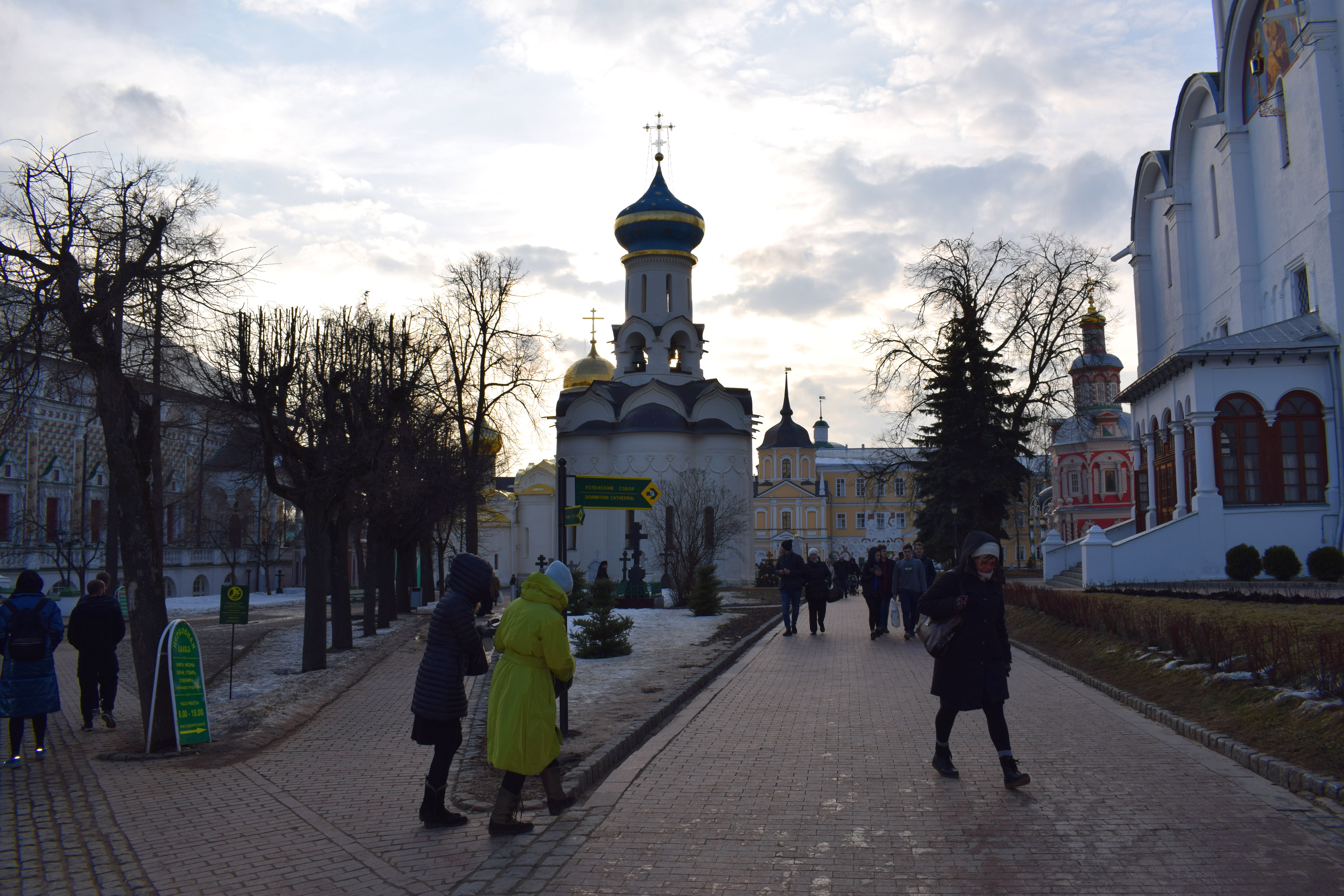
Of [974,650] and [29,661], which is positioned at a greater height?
[974,650]

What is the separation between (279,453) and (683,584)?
63.6 ft

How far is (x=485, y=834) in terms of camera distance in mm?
6176

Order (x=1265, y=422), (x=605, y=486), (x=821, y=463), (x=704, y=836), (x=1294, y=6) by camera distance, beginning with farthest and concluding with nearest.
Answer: (x=821, y=463) → (x=1294, y=6) → (x=1265, y=422) → (x=605, y=486) → (x=704, y=836)

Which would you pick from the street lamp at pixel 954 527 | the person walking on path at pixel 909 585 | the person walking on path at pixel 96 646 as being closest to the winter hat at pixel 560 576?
the person walking on path at pixel 96 646

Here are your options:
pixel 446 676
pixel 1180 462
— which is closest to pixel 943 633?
pixel 446 676

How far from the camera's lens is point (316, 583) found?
622 inches

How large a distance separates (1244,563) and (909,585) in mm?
8666

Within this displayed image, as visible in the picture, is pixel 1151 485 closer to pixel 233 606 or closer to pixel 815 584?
pixel 815 584

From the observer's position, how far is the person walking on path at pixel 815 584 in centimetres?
1894

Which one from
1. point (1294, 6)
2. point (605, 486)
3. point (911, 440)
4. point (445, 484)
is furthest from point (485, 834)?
point (911, 440)

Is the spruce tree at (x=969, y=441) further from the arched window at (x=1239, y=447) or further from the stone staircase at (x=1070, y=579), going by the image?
the arched window at (x=1239, y=447)

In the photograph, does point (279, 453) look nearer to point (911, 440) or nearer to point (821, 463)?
point (911, 440)

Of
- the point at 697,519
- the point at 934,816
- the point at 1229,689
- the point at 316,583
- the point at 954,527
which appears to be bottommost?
the point at 934,816

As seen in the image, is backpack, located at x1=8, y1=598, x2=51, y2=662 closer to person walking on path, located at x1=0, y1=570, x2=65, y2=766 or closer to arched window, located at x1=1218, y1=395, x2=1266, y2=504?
person walking on path, located at x1=0, y1=570, x2=65, y2=766
